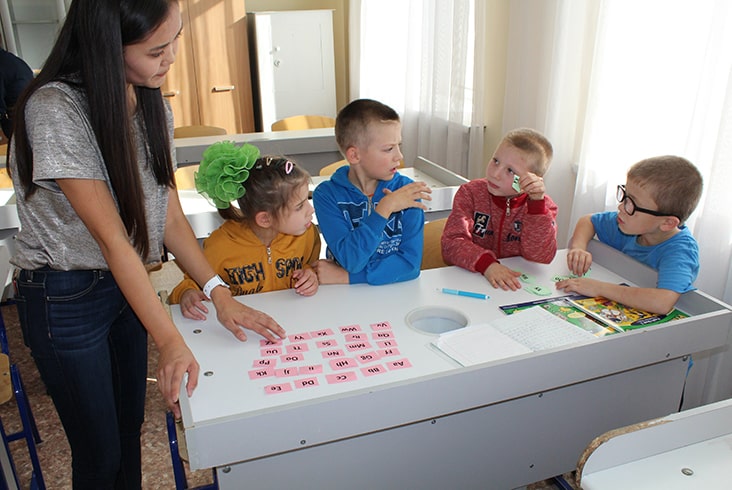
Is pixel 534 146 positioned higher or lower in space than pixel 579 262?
higher

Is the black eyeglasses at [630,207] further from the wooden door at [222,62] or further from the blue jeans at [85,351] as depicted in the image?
the wooden door at [222,62]

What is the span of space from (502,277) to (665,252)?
43cm

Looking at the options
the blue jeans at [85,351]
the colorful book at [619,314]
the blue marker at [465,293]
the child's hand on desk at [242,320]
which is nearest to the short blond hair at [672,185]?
the colorful book at [619,314]

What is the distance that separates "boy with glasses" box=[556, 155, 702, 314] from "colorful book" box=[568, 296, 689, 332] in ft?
0.05

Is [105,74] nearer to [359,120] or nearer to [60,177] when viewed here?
[60,177]

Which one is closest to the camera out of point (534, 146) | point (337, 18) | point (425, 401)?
point (425, 401)

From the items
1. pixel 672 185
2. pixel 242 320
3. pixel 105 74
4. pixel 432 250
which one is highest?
pixel 105 74

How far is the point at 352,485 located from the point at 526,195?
999mm

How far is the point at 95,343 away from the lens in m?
1.18

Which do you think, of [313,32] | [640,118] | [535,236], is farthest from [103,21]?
[313,32]

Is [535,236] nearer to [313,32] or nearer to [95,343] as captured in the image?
[95,343]

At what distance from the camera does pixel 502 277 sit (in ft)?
5.17

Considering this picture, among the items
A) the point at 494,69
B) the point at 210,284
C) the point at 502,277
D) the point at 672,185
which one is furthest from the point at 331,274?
the point at 494,69

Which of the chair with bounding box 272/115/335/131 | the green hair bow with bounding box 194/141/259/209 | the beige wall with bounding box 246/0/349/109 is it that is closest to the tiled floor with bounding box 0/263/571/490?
the green hair bow with bounding box 194/141/259/209
